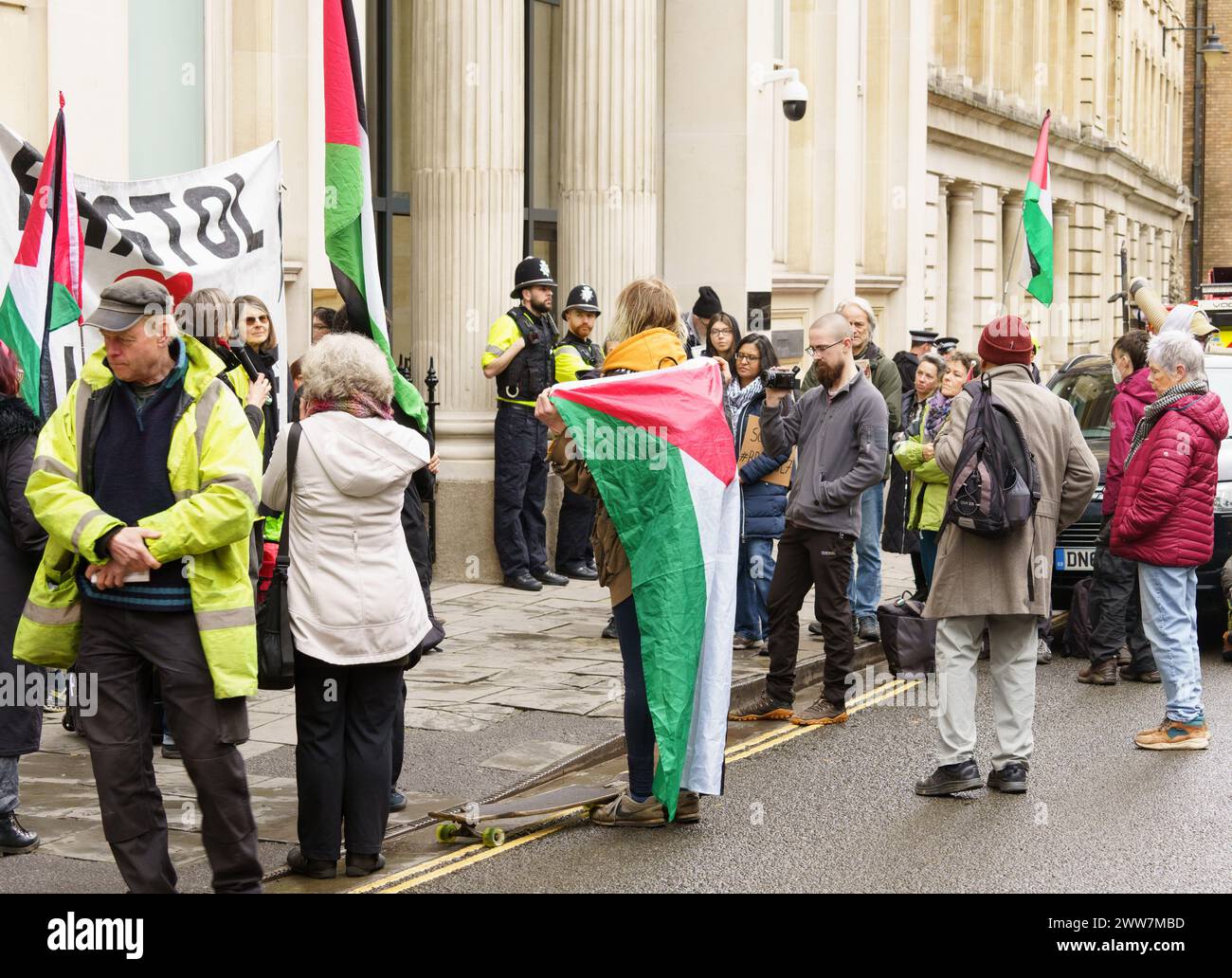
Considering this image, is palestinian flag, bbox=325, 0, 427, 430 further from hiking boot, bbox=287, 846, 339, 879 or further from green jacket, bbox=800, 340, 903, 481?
green jacket, bbox=800, 340, 903, 481

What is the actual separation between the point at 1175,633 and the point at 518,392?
18.7 ft

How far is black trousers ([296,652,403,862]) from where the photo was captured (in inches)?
255

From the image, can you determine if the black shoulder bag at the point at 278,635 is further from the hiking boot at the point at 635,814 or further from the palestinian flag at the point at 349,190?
the hiking boot at the point at 635,814

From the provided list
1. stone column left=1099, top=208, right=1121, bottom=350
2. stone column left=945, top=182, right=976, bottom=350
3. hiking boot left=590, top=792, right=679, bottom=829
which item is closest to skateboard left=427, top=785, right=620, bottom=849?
hiking boot left=590, top=792, right=679, bottom=829

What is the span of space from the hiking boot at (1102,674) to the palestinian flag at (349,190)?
4.78 meters

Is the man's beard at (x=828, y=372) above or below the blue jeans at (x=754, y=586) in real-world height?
above

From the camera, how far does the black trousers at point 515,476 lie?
44.1 ft

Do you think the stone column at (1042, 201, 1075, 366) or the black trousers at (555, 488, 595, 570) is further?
the stone column at (1042, 201, 1075, 366)

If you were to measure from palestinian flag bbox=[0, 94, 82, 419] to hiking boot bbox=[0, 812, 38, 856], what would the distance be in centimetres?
192

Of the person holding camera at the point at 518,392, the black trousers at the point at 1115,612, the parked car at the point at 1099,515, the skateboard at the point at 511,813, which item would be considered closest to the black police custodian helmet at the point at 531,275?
the person holding camera at the point at 518,392

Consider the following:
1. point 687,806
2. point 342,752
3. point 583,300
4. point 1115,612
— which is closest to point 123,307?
point 342,752

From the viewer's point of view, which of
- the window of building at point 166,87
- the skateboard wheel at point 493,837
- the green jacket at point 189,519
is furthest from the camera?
the window of building at point 166,87

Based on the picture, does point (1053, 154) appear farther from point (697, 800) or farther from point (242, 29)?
point (697, 800)
